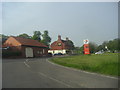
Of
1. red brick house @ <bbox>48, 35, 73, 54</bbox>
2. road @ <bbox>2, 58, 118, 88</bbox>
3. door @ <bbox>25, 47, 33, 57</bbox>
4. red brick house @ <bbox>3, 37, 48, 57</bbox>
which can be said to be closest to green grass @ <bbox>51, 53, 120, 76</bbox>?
road @ <bbox>2, 58, 118, 88</bbox>

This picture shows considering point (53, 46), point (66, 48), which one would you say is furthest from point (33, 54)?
point (53, 46)

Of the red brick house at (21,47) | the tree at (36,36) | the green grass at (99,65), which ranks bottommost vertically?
the green grass at (99,65)

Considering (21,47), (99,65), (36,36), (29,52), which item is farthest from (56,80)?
(36,36)

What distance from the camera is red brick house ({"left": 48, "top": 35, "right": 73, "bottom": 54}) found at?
2951 inches

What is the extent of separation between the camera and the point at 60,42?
8025cm

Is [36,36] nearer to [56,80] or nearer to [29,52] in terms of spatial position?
[29,52]

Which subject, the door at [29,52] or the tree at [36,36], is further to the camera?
the tree at [36,36]

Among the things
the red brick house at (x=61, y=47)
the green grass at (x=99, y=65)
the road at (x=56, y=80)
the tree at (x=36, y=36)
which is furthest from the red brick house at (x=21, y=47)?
the road at (x=56, y=80)

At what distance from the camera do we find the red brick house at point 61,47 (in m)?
74.9

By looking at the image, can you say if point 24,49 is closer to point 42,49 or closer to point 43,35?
point 42,49

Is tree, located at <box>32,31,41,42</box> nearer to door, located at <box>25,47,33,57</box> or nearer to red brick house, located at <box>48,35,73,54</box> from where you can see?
red brick house, located at <box>48,35,73,54</box>

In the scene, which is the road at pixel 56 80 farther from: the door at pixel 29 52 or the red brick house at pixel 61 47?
the red brick house at pixel 61 47

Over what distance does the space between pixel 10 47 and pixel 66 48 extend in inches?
1525

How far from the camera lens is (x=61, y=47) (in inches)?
3066
